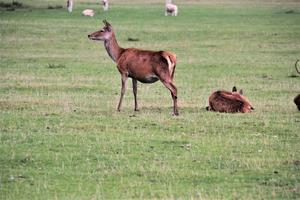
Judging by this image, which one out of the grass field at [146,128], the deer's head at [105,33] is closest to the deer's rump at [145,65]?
the grass field at [146,128]

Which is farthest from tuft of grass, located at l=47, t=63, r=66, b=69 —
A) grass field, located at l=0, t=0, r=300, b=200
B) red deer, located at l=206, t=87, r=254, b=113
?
red deer, located at l=206, t=87, r=254, b=113

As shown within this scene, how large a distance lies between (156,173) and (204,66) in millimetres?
15797

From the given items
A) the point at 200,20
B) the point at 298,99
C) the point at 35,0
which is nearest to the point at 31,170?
the point at 298,99

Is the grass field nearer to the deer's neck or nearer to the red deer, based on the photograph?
the red deer

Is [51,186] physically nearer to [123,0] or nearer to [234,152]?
[234,152]

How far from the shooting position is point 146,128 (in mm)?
14859

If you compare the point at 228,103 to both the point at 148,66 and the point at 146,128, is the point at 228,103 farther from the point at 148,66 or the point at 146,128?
the point at 146,128

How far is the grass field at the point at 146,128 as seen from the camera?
10.8m

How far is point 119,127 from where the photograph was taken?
48.9 ft

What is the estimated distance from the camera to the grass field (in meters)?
10.8

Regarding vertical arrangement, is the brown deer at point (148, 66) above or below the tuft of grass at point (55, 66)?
above

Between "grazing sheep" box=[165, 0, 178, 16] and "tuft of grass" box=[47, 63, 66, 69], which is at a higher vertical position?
"tuft of grass" box=[47, 63, 66, 69]

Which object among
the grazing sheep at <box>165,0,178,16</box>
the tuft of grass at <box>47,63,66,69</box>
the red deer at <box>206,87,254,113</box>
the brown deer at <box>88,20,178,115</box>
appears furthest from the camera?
the grazing sheep at <box>165,0,178,16</box>

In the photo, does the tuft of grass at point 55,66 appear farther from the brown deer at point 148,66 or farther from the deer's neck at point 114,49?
the brown deer at point 148,66
